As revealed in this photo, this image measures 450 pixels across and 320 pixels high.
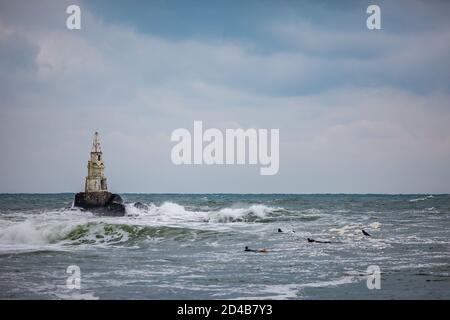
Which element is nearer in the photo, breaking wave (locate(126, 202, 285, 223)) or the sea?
the sea

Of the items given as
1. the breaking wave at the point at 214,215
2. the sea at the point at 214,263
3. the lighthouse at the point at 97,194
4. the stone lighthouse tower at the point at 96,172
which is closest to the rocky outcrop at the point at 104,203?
the lighthouse at the point at 97,194

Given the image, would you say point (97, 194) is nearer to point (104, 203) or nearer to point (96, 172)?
point (104, 203)

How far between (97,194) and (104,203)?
4.76 feet

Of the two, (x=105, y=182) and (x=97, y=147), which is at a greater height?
(x=97, y=147)

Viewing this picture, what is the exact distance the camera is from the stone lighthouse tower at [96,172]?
53.6 m

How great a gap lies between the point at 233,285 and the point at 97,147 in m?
43.8

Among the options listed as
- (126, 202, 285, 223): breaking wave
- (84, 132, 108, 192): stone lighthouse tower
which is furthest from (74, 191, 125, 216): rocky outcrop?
(126, 202, 285, 223): breaking wave

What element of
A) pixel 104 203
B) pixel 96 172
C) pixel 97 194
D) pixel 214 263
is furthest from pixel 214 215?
pixel 214 263

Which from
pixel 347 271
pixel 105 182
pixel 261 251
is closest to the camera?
pixel 347 271

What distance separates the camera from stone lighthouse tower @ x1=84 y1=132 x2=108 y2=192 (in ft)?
176

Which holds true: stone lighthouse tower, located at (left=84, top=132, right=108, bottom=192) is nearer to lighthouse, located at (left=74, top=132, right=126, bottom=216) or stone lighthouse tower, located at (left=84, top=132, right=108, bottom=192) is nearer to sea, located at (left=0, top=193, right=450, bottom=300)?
lighthouse, located at (left=74, top=132, right=126, bottom=216)

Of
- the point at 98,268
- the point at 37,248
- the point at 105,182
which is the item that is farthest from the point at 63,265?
the point at 105,182
